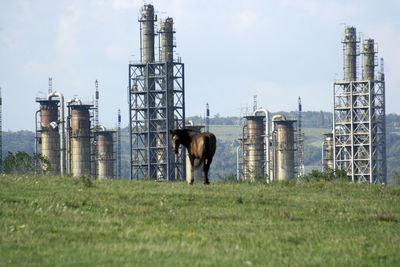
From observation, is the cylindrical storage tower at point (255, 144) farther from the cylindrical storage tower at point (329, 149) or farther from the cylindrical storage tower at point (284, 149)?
the cylindrical storage tower at point (329, 149)

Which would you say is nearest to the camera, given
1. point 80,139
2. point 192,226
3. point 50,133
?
point 192,226

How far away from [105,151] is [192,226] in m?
107

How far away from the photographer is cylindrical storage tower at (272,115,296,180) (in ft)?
352

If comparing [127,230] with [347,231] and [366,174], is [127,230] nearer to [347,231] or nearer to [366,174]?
[347,231]

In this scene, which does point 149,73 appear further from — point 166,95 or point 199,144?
point 199,144

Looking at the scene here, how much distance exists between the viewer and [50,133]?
104 m

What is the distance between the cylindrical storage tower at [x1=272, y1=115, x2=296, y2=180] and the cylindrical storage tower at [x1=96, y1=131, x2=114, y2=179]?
29.9 metres

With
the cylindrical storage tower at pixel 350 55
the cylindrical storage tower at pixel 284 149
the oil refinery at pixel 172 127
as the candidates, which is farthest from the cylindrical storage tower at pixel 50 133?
the cylindrical storage tower at pixel 350 55

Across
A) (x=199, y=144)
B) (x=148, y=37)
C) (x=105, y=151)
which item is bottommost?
(x=105, y=151)

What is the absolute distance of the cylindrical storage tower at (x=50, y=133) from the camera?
104m

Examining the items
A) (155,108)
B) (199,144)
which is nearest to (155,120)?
(155,108)

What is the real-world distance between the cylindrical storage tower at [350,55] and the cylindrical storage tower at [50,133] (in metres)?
45.5

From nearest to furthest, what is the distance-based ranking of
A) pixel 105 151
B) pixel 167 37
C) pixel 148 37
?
1. pixel 148 37
2. pixel 167 37
3. pixel 105 151

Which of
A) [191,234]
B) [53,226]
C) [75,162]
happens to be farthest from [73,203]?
[75,162]
